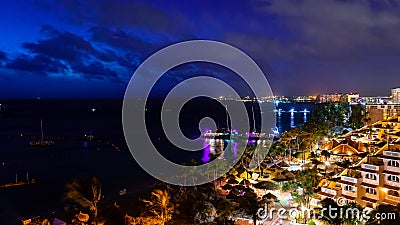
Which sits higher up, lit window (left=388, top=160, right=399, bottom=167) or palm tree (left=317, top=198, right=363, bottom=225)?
lit window (left=388, top=160, right=399, bottom=167)

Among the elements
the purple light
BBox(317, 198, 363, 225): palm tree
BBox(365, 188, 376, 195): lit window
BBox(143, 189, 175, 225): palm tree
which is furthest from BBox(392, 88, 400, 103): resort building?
BBox(143, 189, 175, 225): palm tree

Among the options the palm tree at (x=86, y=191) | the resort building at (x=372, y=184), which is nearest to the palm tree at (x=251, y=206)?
the resort building at (x=372, y=184)

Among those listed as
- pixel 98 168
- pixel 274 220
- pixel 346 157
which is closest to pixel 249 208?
pixel 274 220

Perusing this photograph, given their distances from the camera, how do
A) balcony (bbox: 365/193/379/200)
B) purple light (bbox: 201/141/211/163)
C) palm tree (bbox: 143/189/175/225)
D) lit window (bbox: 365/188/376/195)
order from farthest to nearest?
purple light (bbox: 201/141/211/163) < lit window (bbox: 365/188/376/195) < balcony (bbox: 365/193/379/200) < palm tree (bbox: 143/189/175/225)

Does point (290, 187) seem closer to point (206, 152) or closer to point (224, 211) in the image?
point (224, 211)

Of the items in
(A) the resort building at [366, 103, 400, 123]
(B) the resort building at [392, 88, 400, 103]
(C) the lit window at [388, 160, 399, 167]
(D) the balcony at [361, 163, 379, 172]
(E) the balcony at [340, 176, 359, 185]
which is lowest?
(E) the balcony at [340, 176, 359, 185]

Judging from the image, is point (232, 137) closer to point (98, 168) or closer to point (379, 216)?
point (98, 168)

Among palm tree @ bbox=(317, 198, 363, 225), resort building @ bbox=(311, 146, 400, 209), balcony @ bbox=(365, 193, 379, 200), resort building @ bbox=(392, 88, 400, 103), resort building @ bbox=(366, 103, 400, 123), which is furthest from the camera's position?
resort building @ bbox=(392, 88, 400, 103)

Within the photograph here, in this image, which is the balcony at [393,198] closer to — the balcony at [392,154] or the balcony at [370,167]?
the balcony at [370,167]

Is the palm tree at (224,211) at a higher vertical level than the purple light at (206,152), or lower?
higher

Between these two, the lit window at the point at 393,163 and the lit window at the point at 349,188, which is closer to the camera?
the lit window at the point at 393,163

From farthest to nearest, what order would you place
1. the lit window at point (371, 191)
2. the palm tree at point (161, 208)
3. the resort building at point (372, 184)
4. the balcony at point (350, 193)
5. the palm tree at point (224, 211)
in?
the balcony at point (350, 193), the lit window at point (371, 191), the resort building at point (372, 184), the palm tree at point (224, 211), the palm tree at point (161, 208)

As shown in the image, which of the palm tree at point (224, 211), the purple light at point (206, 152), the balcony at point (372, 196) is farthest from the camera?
the purple light at point (206, 152)

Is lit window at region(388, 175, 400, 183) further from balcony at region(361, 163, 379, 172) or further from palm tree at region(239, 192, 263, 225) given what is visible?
palm tree at region(239, 192, 263, 225)
